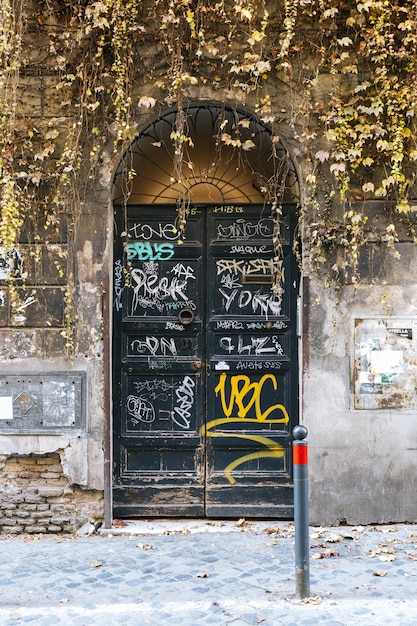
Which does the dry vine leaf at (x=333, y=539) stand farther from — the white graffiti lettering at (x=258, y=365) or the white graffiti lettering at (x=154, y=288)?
the white graffiti lettering at (x=154, y=288)

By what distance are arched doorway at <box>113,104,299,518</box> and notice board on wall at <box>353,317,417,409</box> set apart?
0.60 metres

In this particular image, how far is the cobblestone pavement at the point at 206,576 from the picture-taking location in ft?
13.1

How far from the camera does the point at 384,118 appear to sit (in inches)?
222

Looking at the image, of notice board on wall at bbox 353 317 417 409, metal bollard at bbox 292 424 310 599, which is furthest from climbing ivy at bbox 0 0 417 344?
metal bollard at bbox 292 424 310 599

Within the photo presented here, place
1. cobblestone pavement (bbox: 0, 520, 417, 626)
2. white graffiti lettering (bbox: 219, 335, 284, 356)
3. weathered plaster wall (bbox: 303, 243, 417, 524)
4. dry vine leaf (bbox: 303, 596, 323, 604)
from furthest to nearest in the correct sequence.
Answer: white graffiti lettering (bbox: 219, 335, 284, 356)
weathered plaster wall (bbox: 303, 243, 417, 524)
dry vine leaf (bbox: 303, 596, 323, 604)
cobblestone pavement (bbox: 0, 520, 417, 626)

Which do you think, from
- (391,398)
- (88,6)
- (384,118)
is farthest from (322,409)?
(88,6)

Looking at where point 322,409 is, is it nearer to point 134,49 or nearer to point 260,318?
point 260,318

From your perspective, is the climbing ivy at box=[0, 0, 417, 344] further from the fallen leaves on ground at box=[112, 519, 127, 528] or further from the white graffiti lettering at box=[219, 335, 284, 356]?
the fallen leaves on ground at box=[112, 519, 127, 528]

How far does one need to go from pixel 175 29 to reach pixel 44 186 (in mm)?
1726

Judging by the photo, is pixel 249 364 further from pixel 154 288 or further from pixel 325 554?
pixel 325 554

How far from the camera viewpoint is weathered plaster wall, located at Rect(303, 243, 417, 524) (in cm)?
568

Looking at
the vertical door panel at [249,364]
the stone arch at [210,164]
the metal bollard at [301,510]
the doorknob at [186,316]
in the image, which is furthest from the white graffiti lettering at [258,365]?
the metal bollard at [301,510]

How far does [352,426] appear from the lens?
18.8ft

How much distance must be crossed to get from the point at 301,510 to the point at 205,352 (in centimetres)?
223
